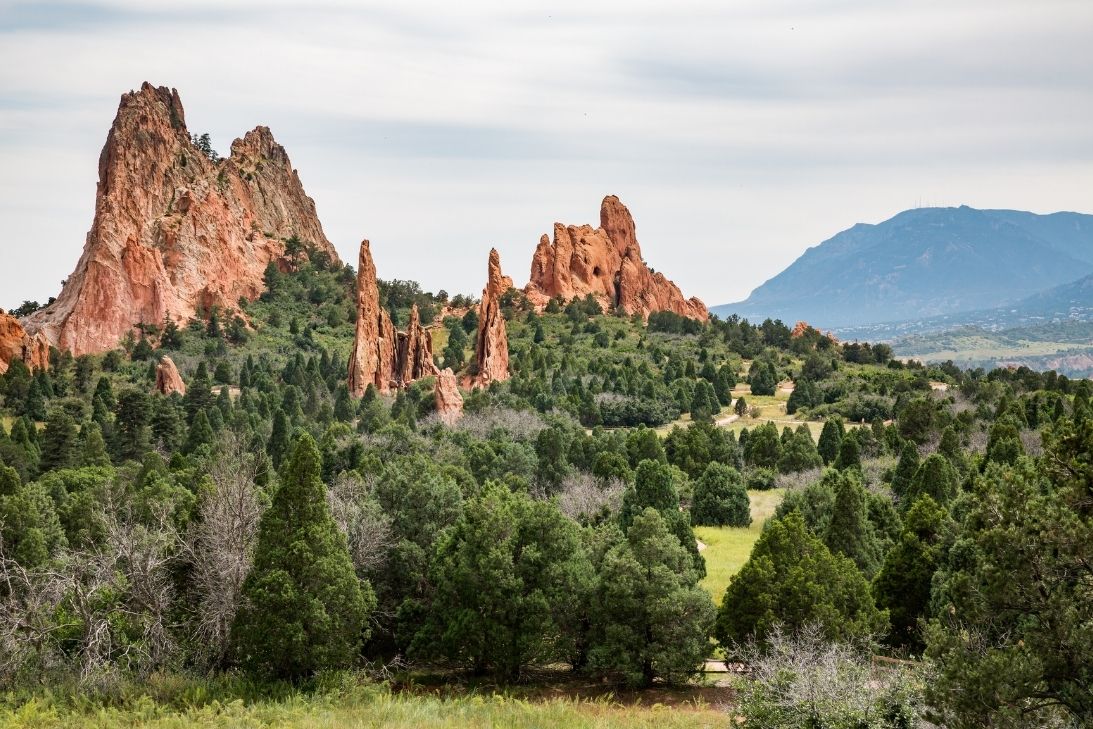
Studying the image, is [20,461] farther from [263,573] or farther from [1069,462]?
[1069,462]

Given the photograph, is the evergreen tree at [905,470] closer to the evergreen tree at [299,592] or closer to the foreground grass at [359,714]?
the foreground grass at [359,714]

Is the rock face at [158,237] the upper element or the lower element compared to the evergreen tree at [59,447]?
upper

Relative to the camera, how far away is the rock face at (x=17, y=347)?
11394cm

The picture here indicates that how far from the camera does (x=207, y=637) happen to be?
32688 millimetres

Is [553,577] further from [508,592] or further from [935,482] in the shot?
[935,482]

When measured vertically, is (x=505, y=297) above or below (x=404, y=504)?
above

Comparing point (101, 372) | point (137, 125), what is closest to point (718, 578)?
point (101, 372)

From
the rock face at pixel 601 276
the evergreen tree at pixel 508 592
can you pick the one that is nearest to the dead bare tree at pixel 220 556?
the evergreen tree at pixel 508 592

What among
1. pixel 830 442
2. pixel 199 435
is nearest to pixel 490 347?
pixel 199 435

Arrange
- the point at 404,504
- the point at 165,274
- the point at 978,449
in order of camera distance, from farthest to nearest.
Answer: the point at 165,274 < the point at 978,449 < the point at 404,504

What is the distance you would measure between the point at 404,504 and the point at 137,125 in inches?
5410

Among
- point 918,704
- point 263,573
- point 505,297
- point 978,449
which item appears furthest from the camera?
point 505,297

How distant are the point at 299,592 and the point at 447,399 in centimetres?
7160

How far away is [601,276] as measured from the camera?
6718 inches
